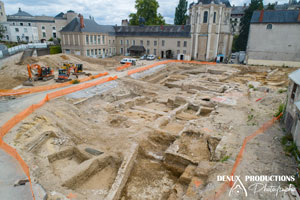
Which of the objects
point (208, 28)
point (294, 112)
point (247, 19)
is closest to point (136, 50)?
point (208, 28)

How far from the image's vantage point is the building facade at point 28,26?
4341 centimetres

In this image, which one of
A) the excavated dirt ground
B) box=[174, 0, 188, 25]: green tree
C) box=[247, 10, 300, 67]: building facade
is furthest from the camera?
box=[174, 0, 188, 25]: green tree

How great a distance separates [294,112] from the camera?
424 inches

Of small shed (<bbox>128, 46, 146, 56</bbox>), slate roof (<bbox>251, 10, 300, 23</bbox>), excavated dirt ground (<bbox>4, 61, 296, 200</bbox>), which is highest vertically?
slate roof (<bbox>251, 10, 300, 23</bbox>)

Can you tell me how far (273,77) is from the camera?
28156mm

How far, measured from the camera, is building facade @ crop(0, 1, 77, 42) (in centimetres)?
4341

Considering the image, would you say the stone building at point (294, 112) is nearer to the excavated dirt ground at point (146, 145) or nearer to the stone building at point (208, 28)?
the excavated dirt ground at point (146, 145)

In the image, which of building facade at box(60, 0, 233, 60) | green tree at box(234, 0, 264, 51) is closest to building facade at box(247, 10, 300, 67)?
building facade at box(60, 0, 233, 60)

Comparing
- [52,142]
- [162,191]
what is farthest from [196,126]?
[52,142]

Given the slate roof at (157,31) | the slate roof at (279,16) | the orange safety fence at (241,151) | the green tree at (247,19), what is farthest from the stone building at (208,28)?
the orange safety fence at (241,151)

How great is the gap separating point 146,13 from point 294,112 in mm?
47024

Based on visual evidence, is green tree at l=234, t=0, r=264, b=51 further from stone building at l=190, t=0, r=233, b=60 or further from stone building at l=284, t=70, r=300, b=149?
stone building at l=284, t=70, r=300, b=149

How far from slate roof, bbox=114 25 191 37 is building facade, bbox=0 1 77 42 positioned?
14.7 m

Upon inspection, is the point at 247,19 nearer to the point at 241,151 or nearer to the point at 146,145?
the point at 241,151
